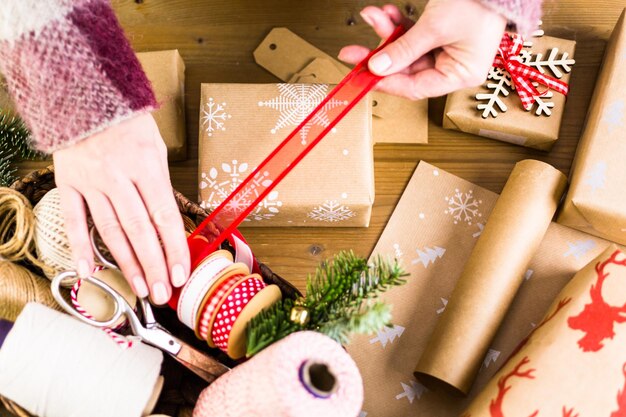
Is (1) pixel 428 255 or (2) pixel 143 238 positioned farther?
(1) pixel 428 255

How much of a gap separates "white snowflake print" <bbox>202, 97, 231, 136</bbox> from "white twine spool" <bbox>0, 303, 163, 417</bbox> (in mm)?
313

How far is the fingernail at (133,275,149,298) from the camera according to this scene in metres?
0.55

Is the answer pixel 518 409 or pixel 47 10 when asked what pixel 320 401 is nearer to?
pixel 518 409

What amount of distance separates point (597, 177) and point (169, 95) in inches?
21.6

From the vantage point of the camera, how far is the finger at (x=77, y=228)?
0.54 m

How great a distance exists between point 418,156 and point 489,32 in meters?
0.23

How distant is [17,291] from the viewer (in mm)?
583

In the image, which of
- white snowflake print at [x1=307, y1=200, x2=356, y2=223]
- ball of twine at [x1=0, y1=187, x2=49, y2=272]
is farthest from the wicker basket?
white snowflake print at [x1=307, y1=200, x2=356, y2=223]

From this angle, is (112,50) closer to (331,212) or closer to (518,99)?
(331,212)

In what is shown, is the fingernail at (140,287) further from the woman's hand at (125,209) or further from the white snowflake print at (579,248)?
the white snowflake print at (579,248)

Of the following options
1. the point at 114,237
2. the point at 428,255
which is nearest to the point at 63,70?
the point at 114,237

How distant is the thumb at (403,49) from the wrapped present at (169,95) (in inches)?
11.0

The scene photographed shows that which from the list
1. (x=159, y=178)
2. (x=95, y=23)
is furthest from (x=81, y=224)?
(x=95, y=23)

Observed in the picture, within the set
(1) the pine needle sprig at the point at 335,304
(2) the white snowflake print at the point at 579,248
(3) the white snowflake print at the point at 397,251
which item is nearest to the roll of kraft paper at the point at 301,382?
(1) the pine needle sprig at the point at 335,304
